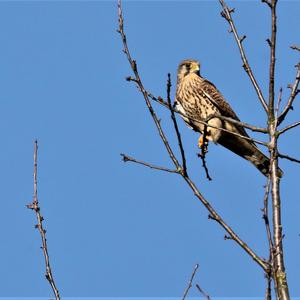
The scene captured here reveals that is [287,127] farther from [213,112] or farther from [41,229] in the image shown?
[213,112]

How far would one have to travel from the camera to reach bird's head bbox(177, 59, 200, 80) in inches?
308

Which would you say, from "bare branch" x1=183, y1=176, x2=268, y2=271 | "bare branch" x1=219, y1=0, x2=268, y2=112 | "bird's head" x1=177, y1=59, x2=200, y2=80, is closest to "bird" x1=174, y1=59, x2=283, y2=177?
"bird's head" x1=177, y1=59, x2=200, y2=80

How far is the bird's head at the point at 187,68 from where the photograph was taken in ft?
25.6

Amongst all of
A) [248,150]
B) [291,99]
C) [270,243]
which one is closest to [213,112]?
[248,150]

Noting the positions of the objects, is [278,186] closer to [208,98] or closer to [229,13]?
[229,13]

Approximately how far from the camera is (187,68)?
7883mm

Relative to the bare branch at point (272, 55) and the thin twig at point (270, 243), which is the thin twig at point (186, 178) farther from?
the bare branch at point (272, 55)

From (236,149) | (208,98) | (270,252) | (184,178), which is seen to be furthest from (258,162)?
(270,252)

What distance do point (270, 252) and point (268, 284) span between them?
0.51 feet

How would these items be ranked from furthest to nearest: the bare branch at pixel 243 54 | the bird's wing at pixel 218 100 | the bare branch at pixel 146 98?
the bird's wing at pixel 218 100 → the bare branch at pixel 243 54 → the bare branch at pixel 146 98

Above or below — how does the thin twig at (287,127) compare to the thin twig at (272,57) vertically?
below

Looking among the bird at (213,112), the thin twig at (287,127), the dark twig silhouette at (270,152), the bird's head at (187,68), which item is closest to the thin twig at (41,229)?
the dark twig silhouette at (270,152)

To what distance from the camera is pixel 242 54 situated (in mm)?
3605

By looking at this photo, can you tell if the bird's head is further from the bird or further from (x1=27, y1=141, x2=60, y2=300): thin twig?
(x1=27, y1=141, x2=60, y2=300): thin twig
